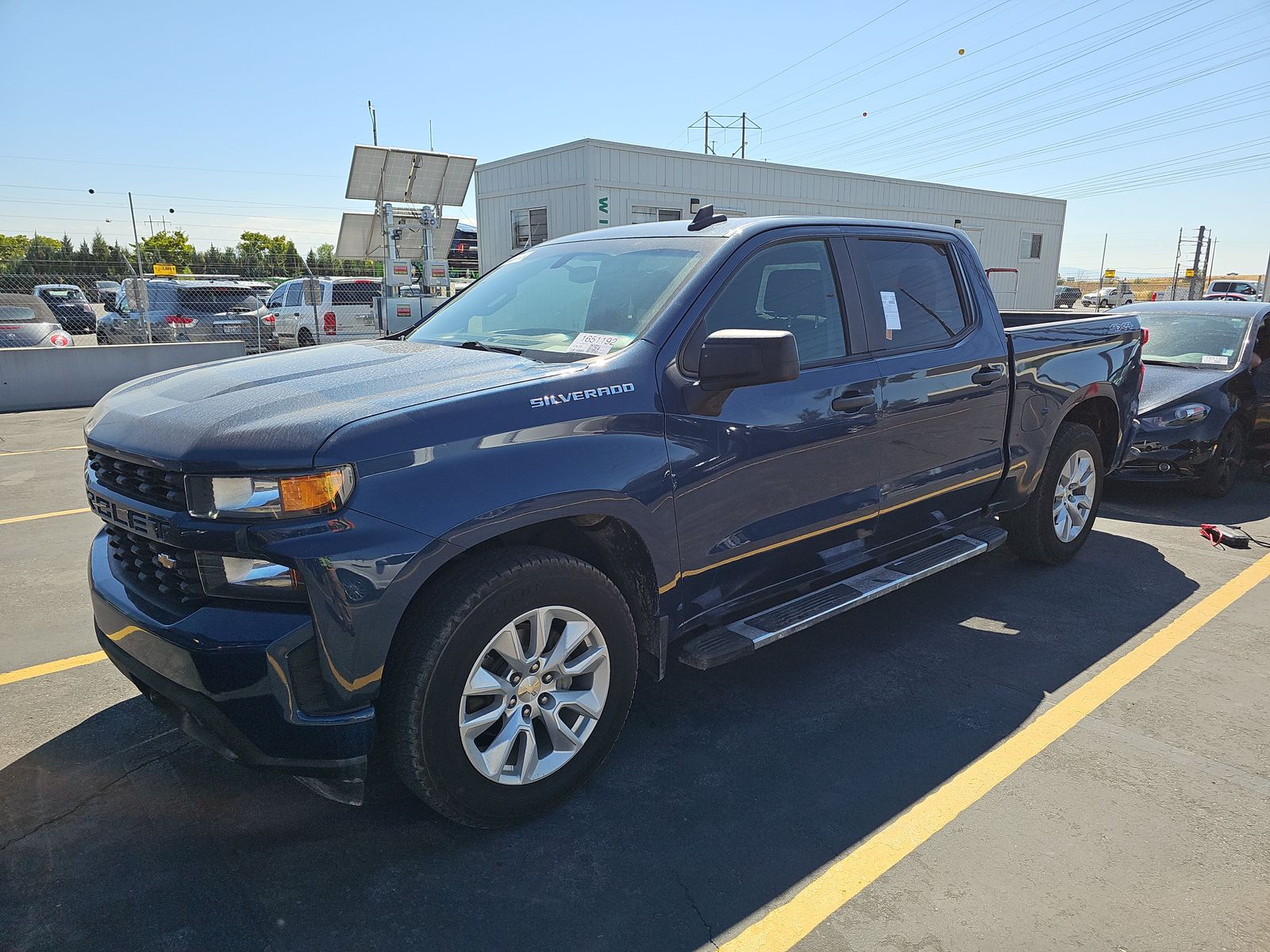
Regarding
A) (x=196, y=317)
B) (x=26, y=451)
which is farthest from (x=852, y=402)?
(x=196, y=317)

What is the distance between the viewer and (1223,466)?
6918 millimetres

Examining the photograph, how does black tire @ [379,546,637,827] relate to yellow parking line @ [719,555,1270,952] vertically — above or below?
above

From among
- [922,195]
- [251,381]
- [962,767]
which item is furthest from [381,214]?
[922,195]

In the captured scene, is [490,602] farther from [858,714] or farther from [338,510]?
[858,714]

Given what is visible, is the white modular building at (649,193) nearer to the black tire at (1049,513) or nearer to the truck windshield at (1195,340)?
the truck windshield at (1195,340)

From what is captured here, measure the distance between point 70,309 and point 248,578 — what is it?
2920 cm

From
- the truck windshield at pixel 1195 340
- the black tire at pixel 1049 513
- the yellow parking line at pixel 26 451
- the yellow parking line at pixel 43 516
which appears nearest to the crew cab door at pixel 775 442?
the black tire at pixel 1049 513

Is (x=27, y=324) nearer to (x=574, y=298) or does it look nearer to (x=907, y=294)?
(x=574, y=298)

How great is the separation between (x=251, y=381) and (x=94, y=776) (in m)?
1.50

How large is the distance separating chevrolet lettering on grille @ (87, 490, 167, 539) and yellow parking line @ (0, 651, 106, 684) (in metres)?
1.32

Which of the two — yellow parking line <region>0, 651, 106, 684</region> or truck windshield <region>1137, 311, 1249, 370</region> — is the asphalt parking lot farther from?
truck windshield <region>1137, 311, 1249, 370</region>

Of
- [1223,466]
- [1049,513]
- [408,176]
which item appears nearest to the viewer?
[1049,513]

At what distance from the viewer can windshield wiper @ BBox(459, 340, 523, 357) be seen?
3.22m

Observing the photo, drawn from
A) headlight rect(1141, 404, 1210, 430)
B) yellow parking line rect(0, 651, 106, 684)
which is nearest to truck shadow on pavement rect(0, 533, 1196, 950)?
yellow parking line rect(0, 651, 106, 684)
